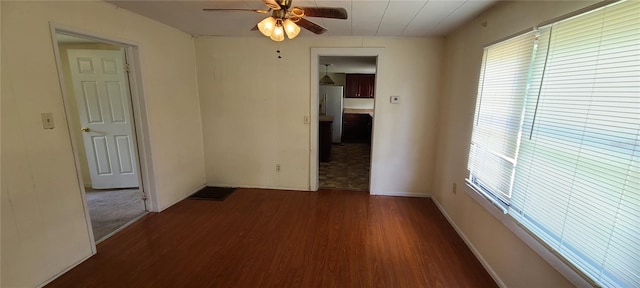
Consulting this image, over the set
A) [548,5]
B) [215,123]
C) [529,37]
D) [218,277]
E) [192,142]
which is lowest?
[218,277]

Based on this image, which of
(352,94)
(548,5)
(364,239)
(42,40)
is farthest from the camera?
(352,94)

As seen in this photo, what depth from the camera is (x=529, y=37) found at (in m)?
1.64

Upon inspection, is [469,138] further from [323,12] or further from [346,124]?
[346,124]

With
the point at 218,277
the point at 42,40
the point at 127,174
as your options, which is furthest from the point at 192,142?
the point at 218,277

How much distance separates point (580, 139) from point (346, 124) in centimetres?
599

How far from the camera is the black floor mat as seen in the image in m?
3.41

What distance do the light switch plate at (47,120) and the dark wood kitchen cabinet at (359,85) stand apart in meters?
6.62

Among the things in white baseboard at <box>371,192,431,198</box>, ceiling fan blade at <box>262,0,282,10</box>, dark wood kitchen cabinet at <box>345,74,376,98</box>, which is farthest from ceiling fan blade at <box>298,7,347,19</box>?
dark wood kitchen cabinet at <box>345,74,376,98</box>

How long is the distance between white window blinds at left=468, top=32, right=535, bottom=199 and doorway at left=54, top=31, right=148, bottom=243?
3.65m

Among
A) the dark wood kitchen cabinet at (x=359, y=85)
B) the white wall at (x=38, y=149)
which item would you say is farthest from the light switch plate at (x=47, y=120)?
the dark wood kitchen cabinet at (x=359, y=85)

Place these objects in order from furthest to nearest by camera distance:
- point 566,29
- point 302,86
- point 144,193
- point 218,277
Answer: point 302,86 < point 144,193 < point 218,277 < point 566,29

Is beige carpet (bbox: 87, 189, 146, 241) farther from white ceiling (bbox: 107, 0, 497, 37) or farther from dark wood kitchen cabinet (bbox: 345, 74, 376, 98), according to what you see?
dark wood kitchen cabinet (bbox: 345, 74, 376, 98)

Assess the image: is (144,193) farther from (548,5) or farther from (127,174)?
(548,5)

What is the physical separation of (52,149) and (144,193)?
3.99 ft
